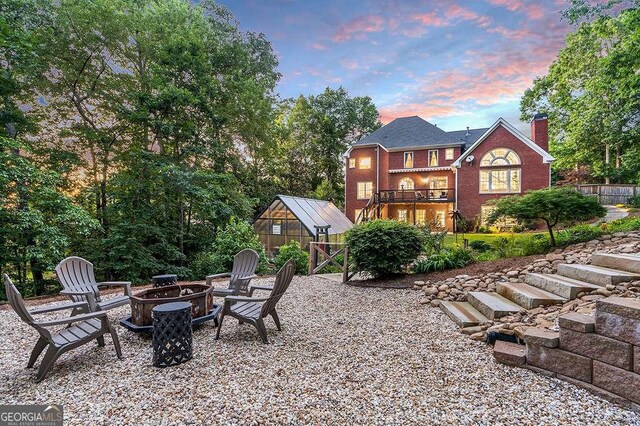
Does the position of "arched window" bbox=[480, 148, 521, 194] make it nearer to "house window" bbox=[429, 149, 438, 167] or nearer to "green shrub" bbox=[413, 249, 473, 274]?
"house window" bbox=[429, 149, 438, 167]

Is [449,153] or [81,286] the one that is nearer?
[81,286]

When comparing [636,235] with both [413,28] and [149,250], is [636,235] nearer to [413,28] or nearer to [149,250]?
[413,28]

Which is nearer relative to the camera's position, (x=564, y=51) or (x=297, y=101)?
(x=564, y=51)

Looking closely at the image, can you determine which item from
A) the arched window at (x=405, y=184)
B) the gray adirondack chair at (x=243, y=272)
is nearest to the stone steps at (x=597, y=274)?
the gray adirondack chair at (x=243, y=272)

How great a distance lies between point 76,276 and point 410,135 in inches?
860

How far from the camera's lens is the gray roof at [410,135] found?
69.6 feet

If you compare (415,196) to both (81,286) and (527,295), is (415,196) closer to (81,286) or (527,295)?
(527,295)

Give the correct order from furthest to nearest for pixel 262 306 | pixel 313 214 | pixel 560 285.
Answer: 1. pixel 313 214
2. pixel 560 285
3. pixel 262 306

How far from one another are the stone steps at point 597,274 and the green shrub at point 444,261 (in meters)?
2.57

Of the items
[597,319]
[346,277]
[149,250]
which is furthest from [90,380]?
[149,250]

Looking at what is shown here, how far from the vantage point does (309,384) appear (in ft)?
8.98

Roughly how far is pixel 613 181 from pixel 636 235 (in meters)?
21.8

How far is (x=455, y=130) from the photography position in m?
23.1

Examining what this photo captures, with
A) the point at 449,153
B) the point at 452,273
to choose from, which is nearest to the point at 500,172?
the point at 449,153
